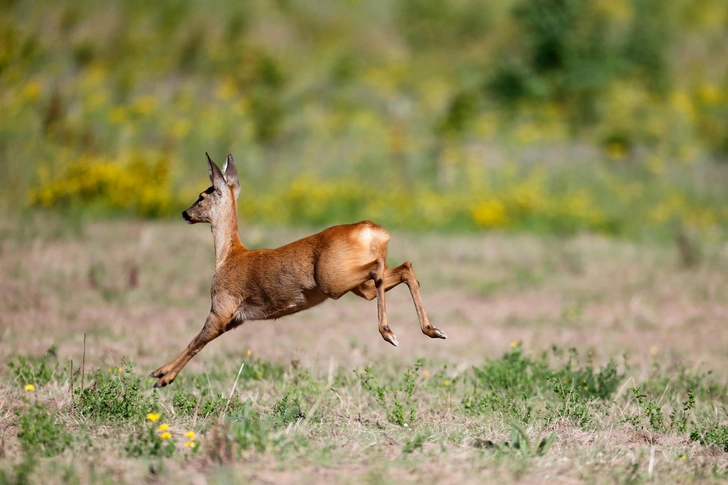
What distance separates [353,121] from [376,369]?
12420mm

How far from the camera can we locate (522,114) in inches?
779

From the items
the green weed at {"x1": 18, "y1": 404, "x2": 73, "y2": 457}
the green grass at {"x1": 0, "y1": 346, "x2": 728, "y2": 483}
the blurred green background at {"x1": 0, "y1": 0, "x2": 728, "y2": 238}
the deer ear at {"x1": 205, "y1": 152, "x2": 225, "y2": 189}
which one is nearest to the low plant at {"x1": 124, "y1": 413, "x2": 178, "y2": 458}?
the green grass at {"x1": 0, "y1": 346, "x2": 728, "y2": 483}

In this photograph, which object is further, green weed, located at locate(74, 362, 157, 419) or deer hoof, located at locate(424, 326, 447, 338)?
deer hoof, located at locate(424, 326, 447, 338)

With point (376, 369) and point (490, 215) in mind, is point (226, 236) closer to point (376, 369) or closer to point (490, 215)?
point (376, 369)

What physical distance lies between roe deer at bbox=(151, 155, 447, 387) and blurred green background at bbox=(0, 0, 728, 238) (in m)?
8.46

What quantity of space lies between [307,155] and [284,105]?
1909 millimetres

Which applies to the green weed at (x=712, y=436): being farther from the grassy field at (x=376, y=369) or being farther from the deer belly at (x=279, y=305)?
the deer belly at (x=279, y=305)

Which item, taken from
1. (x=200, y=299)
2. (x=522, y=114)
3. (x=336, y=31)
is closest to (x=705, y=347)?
(x=200, y=299)

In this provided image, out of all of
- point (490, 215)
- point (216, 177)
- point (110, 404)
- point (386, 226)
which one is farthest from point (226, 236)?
point (490, 215)

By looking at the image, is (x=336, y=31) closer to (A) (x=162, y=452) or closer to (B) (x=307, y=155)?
(B) (x=307, y=155)

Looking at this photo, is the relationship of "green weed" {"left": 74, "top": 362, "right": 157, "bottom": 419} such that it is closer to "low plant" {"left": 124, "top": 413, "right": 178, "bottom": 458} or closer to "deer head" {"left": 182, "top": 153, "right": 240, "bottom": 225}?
"low plant" {"left": 124, "top": 413, "right": 178, "bottom": 458}

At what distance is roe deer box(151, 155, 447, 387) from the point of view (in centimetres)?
576

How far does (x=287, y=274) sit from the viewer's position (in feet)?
19.5

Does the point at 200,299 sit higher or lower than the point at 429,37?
lower
